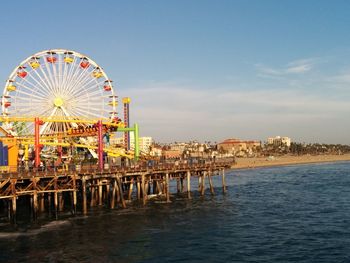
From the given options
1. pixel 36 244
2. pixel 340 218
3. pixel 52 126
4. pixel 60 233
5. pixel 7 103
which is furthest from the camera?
pixel 52 126

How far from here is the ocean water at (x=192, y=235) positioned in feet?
97.4

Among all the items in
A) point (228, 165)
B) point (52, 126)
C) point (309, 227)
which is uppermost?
point (52, 126)

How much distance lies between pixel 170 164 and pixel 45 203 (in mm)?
16170

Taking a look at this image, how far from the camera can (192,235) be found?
35.5 m

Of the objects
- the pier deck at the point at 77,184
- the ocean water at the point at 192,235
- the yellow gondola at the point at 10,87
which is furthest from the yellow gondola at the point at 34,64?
the ocean water at the point at 192,235

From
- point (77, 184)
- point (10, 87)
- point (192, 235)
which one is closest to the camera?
point (192, 235)

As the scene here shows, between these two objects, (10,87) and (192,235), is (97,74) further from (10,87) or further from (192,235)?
(192,235)

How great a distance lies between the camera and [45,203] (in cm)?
5094

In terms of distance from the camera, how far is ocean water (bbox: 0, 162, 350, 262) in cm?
2969

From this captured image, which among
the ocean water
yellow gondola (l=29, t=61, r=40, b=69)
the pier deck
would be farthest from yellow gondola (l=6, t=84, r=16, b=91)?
the ocean water

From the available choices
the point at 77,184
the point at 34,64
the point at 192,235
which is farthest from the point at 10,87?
the point at 192,235

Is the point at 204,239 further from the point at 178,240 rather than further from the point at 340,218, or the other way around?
the point at 340,218

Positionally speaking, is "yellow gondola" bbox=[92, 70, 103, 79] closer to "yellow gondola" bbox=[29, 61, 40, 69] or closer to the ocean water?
"yellow gondola" bbox=[29, 61, 40, 69]

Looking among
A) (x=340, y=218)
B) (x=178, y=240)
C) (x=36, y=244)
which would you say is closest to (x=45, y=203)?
(x=36, y=244)
